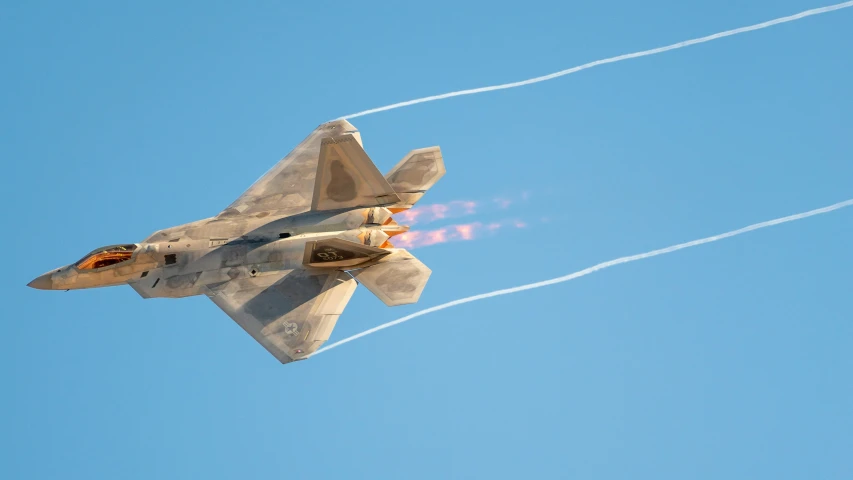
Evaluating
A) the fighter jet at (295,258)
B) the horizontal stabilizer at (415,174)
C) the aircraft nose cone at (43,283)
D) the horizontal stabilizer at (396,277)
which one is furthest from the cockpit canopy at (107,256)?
the horizontal stabilizer at (415,174)

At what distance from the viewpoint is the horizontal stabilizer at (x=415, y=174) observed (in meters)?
49.1

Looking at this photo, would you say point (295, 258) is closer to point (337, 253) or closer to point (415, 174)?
point (337, 253)

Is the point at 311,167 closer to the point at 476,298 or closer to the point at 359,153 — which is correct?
the point at 359,153

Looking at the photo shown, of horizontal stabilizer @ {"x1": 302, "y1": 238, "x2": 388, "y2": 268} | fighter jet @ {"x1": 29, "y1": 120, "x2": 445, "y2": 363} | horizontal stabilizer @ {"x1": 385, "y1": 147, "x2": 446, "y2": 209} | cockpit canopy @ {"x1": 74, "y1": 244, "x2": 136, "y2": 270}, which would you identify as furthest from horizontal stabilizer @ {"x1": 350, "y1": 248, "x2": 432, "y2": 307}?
cockpit canopy @ {"x1": 74, "y1": 244, "x2": 136, "y2": 270}

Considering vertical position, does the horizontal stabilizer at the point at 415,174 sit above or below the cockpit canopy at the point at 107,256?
above

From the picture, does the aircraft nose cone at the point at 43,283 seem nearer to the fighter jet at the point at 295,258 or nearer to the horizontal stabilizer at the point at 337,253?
the fighter jet at the point at 295,258

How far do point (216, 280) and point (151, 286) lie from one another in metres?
2.44

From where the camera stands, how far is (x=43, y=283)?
159ft

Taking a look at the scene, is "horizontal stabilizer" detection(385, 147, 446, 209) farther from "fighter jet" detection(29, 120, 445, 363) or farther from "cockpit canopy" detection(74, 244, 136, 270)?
"cockpit canopy" detection(74, 244, 136, 270)

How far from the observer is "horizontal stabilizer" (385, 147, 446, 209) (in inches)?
1932

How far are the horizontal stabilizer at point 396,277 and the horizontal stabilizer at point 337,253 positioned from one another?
38 centimetres

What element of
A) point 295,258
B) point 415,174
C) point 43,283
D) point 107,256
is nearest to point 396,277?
point 295,258

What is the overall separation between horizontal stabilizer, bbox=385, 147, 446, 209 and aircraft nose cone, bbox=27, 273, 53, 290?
495 inches

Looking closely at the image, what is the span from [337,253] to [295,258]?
163 cm
